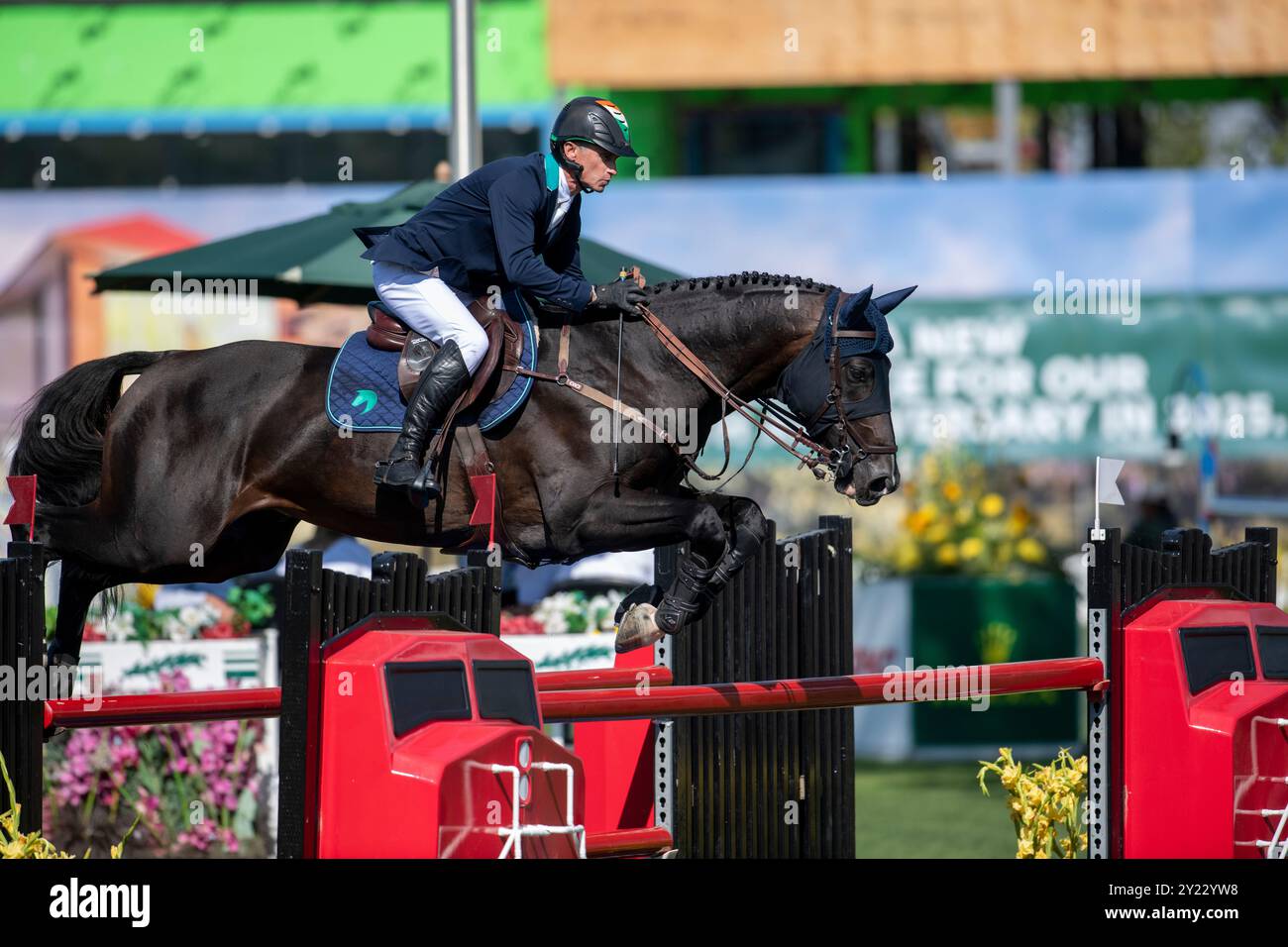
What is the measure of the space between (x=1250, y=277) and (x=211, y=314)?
9511mm

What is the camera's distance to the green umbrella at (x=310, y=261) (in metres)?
7.70

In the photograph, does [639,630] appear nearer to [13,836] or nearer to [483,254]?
[483,254]

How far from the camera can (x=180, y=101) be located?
54.5 feet

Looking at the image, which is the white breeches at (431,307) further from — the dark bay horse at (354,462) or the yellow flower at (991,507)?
the yellow flower at (991,507)

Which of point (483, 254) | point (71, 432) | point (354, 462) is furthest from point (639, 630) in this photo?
point (71, 432)

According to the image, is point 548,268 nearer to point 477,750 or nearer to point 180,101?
point 477,750

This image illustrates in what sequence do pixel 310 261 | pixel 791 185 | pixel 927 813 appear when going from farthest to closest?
pixel 791 185, pixel 927 813, pixel 310 261

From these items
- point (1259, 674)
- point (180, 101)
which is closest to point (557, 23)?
point (180, 101)

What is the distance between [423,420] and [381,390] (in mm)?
316

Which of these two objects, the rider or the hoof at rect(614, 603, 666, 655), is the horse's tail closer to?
the rider

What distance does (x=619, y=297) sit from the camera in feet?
17.9

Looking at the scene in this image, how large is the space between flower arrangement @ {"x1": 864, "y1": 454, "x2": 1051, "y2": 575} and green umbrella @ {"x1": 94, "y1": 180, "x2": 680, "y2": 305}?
12.4 feet

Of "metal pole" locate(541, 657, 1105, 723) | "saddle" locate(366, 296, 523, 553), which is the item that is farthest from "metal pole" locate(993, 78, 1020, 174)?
"metal pole" locate(541, 657, 1105, 723)

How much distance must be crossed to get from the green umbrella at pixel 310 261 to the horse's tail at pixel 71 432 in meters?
1.63
